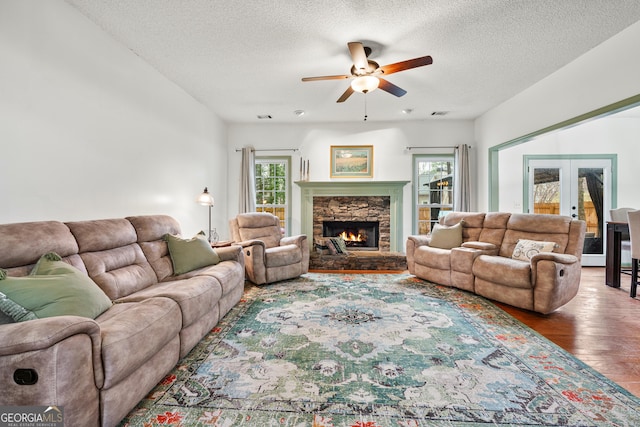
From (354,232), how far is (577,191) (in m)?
4.16

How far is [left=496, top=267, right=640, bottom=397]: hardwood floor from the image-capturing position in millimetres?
2037

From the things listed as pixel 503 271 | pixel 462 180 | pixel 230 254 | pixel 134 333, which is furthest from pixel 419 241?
pixel 134 333

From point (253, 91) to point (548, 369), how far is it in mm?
4456

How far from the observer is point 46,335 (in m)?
1.19

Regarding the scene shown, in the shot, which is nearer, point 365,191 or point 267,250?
point 267,250

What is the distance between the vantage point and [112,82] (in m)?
2.92

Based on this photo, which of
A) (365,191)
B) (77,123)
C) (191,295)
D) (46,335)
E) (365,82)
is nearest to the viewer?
(46,335)

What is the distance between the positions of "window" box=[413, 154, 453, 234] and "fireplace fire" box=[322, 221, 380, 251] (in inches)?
35.6

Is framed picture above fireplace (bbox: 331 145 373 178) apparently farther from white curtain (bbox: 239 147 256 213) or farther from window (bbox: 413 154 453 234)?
white curtain (bbox: 239 147 256 213)

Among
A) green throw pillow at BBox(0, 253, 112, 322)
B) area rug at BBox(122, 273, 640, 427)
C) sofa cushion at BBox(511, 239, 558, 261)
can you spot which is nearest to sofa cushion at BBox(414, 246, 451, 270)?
sofa cushion at BBox(511, 239, 558, 261)

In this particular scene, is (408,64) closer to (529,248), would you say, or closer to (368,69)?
(368,69)

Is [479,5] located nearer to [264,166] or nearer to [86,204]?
[86,204]

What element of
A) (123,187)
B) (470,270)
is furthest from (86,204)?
(470,270)

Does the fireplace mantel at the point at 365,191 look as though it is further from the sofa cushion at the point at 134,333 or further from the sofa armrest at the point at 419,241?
the sofa cushion at the point at 134,333
